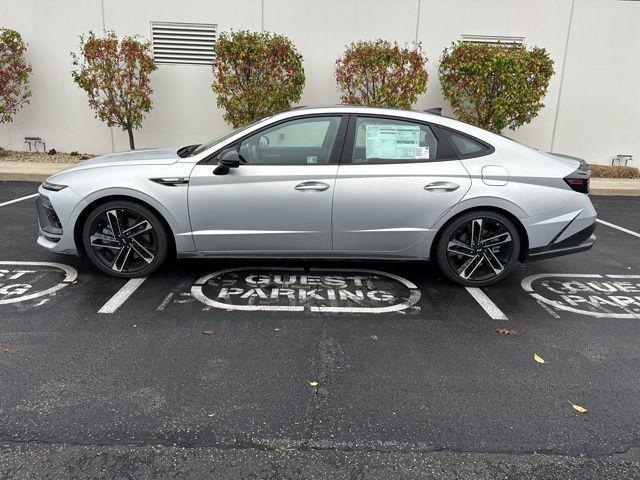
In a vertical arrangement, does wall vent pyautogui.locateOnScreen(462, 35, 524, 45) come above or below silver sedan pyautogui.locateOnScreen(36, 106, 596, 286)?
above

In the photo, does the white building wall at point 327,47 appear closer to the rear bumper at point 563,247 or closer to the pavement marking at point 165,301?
the rear bumper at point 563,247

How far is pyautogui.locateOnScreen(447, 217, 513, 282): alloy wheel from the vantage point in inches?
180

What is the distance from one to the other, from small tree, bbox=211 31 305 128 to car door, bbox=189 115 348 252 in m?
5.44

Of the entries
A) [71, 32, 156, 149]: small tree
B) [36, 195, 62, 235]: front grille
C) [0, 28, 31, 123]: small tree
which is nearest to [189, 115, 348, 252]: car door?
[36, 195, 62, 235]: front grille

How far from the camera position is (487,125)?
10.1 metres

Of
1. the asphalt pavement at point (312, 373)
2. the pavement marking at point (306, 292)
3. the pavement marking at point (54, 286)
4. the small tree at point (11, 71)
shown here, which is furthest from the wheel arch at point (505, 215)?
the small tree at point (11, 71)

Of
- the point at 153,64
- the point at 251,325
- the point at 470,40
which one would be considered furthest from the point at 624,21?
the point at 251,325

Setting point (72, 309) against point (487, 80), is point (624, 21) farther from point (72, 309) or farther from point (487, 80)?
point (72, 309)

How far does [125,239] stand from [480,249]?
327cm

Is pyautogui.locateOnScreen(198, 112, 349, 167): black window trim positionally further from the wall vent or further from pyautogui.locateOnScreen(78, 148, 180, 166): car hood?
the wall vent

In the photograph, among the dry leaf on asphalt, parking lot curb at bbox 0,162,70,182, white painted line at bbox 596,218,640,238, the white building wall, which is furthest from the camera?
the white building wall

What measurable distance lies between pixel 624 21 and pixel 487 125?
3931mm

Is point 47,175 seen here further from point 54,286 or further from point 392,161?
point 392,161

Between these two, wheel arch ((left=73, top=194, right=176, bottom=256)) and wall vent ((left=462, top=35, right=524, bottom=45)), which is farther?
wall vent ((left=462, top=35, right=524, bottom=45))
